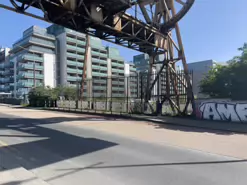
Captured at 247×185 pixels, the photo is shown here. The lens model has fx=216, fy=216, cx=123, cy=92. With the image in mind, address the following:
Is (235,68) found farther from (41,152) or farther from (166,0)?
(41,152)

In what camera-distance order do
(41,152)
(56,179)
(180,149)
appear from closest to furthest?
(56,179) → (41,152) → (180,149)

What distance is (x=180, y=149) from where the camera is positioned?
7.22 metres

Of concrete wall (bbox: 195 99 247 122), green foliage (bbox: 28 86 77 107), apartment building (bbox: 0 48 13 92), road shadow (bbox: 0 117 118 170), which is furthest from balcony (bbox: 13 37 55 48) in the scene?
road shadow (bbox: 0 117 118 170)

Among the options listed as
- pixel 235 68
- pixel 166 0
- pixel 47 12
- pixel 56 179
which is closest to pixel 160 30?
pixel 166 0

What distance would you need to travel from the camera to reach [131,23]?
16.1 metres

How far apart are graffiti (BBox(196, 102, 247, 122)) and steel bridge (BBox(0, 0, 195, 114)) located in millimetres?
1708

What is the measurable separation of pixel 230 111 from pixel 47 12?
535 inches

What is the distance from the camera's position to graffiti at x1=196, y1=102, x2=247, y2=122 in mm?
14664

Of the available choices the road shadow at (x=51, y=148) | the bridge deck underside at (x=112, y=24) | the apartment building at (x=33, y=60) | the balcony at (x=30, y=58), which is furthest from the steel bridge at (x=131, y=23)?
the balcony at (x=30, y=58)

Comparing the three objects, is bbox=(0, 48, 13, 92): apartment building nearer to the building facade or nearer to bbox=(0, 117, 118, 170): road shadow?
the building facade

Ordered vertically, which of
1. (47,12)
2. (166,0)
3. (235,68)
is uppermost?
(166,0)

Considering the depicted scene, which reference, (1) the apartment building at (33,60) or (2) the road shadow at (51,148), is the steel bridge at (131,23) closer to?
(2) the road shadow at (51,148)

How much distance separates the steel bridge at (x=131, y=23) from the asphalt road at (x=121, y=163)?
7.52 m

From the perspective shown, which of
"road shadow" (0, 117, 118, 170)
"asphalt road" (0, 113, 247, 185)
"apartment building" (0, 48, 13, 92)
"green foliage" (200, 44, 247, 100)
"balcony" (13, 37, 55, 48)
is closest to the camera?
"asphalt road" (0, 113, 247, 185)
